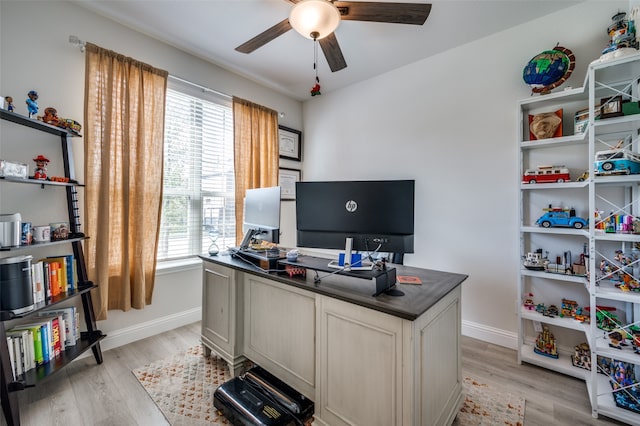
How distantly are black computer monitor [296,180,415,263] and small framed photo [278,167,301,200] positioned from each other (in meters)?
2.29

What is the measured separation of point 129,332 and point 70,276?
783 mm

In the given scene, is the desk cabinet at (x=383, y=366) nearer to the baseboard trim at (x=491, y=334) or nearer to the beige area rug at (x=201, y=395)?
the beige area rug at (x=201, y=395)

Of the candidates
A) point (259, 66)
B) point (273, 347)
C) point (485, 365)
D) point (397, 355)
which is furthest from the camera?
point (259, 66)

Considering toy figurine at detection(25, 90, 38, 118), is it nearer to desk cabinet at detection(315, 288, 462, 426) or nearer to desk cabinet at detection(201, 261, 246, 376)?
desk cabinet at detection(201, 261, 246, 376)

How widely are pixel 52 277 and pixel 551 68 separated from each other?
3.87m

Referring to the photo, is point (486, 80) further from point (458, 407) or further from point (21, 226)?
point (21, 226)

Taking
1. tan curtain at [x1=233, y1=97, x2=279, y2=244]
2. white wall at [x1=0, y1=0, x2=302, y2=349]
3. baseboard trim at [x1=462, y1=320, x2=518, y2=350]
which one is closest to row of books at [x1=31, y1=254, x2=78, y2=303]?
white wall at [x1=0, y1=0, x2=302, y2=349]

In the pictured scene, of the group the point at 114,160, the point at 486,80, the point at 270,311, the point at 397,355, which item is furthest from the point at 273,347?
the point at 486,80

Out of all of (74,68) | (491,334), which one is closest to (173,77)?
(74,68)

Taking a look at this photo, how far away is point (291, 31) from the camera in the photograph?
2.44 m

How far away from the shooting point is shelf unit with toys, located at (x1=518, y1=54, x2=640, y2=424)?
155 centimetres

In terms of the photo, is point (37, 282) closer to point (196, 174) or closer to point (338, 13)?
point (196, 174)

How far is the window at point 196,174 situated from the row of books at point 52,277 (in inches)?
30.8

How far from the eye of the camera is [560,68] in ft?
6.44
